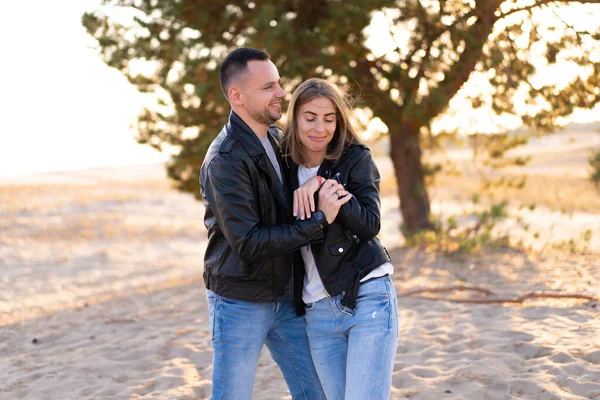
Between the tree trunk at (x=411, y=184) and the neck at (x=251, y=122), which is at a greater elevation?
the neck at (x=251, y=122)

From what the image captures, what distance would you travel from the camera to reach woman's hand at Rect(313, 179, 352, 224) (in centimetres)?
315

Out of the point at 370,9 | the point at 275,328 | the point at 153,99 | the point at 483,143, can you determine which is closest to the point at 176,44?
the point at 153,99

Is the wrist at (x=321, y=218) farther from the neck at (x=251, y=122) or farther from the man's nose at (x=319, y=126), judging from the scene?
the neck at (x=251, y=122)

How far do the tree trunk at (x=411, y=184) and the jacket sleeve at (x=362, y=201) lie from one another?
8444 millimetres

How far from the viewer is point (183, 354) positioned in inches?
256

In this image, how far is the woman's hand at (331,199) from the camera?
315 centimetres

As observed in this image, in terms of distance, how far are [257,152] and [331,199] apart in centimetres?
48

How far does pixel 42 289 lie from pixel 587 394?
10.3 metres

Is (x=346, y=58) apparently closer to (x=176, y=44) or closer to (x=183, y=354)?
(x=176, y=44)

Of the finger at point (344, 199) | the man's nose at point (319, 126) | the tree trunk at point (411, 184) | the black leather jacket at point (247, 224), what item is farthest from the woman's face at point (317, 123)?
the tree trunk at point (411, 184)

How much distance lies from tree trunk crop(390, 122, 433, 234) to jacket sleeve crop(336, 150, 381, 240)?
27.7ft

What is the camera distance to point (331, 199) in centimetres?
315

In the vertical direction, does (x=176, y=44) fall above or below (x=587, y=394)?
above

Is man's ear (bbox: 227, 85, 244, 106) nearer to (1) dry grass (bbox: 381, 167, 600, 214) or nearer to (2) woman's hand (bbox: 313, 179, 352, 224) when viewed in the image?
(2) woman's hand (bbox: 313, 179, 352, 224)
